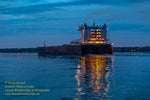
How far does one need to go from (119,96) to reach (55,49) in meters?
85.9

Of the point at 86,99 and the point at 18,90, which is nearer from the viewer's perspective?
the point at 86,99

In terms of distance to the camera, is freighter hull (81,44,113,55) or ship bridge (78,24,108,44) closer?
freighter hull (81,44,113,55)

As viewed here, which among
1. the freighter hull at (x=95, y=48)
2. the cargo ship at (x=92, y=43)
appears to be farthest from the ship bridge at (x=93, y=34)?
the freighter hull at (x=95, y=48)

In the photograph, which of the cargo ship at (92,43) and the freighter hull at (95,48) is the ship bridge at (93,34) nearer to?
the cargo ship at (92,43)

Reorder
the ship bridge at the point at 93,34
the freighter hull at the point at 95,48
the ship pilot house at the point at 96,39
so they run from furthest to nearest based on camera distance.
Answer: the ship bridge at the point at 93,34 → the ship pilot house at the point at 96,39 → the freighter hull at the point at 95,48

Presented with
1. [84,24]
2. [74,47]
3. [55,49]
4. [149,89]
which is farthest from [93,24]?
[149,89]

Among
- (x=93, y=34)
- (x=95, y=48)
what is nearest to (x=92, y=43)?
(x=95, y=48)

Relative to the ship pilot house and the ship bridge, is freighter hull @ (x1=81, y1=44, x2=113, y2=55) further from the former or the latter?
the ship bridge

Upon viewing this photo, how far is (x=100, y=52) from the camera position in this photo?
73125 millimetres

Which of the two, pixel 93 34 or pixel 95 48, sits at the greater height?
pixel 93 34

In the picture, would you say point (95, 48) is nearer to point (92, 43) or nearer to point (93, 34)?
point (92, 43)

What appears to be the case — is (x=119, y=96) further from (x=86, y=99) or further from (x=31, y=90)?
(x=31, y=90)

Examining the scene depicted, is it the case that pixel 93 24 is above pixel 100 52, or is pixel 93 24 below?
above

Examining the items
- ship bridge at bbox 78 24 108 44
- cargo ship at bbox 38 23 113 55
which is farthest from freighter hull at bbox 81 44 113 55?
ship bridge at bbox 78 24 108 44
